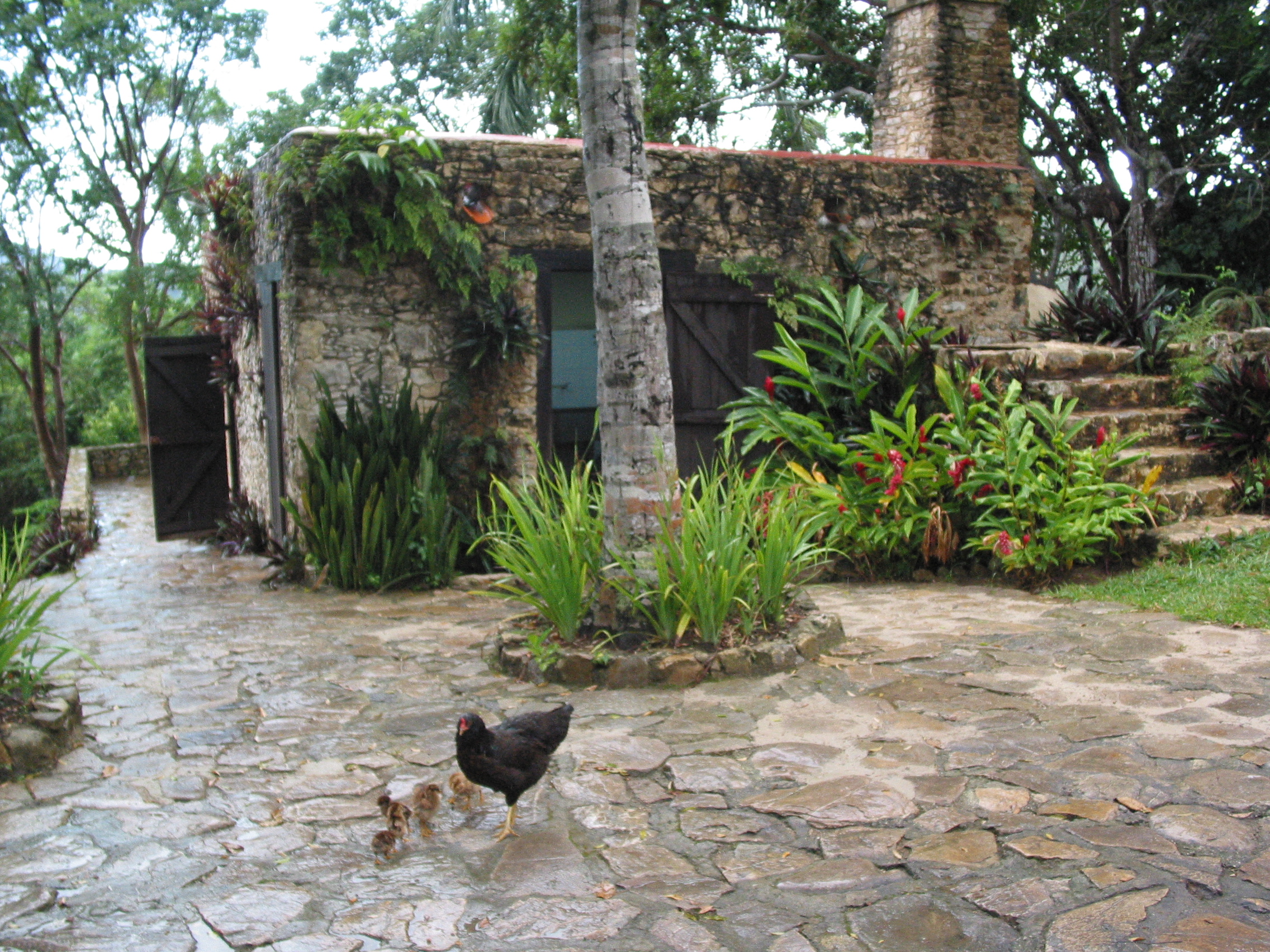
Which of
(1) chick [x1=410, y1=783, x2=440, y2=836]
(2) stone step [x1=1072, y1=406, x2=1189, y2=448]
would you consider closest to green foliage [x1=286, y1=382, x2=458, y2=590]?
(1) chick [x1=410, y1=783, x2=440, y2=836]

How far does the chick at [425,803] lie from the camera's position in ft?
10.6

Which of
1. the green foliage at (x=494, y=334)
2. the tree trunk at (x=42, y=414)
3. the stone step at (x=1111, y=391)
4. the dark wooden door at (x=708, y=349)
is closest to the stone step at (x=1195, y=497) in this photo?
the stone step at (x=1111, y=391)

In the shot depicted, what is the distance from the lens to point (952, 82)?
10.2m

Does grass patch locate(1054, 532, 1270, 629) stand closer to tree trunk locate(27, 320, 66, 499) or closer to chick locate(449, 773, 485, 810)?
chick locate(449, 773, 485, 810)

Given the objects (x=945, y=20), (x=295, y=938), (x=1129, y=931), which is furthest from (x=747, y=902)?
(x=945, y=20)

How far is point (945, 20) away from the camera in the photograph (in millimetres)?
10258

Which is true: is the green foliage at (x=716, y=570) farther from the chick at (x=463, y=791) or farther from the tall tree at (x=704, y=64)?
the tall tree at (x=704, y=64)

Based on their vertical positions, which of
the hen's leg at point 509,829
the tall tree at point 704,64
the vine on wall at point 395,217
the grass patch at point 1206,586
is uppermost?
the tall tree at point 704,64

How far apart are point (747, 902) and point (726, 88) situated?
15599 mm

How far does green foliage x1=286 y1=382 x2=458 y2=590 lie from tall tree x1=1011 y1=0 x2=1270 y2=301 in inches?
423

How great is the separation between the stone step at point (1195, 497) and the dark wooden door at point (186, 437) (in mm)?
7709

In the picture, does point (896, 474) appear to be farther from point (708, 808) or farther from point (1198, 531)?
point (708, 808)

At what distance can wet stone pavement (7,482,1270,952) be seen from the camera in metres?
2.63

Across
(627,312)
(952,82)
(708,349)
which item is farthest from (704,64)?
(627,312)
